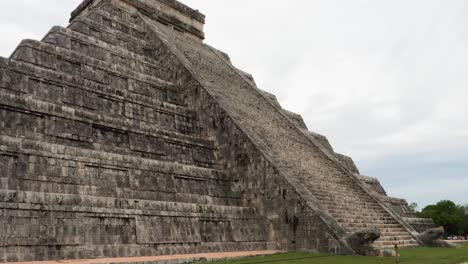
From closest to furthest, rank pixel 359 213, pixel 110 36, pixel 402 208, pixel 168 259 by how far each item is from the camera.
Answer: pixel 168 259
pixel 359 213
pixel 110 36
pixel 402 208

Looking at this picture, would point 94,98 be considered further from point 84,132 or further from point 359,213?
point 359,213

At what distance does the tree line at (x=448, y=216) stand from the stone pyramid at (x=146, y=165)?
24.3 meters

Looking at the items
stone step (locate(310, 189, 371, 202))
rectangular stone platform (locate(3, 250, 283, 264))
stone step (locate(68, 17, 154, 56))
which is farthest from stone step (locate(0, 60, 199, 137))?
stone step (locate(310, 189, 371, 202))

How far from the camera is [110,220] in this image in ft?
31.9

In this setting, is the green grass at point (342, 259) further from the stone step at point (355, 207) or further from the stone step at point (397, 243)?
the stone step at point (355, 207)

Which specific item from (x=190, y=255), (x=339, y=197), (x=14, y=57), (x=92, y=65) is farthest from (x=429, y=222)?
(x=14, y=57)

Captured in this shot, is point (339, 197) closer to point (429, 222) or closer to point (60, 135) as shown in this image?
point (429, 222)

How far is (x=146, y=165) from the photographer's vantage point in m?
11.7

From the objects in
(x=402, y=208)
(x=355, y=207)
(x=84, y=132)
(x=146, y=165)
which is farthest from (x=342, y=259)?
(x=402, y=208)

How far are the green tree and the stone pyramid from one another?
2428cm

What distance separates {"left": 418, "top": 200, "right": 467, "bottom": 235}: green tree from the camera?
129ft

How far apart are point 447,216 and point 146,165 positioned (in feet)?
118

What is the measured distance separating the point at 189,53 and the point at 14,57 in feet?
29.5

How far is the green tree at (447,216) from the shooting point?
39.4m
